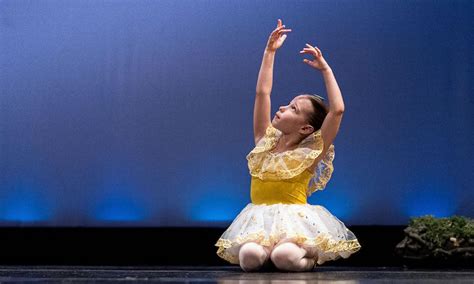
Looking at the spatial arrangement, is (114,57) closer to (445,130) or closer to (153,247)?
(153,247)

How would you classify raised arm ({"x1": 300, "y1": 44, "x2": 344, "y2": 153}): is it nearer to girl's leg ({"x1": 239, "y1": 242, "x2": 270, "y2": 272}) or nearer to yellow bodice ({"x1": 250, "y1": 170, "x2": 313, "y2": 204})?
yellow bodice ({"x1": 250, "y1": 170, "x2": 313, "y2": 204})

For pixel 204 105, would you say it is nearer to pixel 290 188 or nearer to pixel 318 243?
pixel 290 188

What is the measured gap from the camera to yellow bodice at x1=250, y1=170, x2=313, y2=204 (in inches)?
124

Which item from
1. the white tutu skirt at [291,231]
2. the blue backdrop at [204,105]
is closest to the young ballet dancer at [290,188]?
the white tutu skirt at [291,231]

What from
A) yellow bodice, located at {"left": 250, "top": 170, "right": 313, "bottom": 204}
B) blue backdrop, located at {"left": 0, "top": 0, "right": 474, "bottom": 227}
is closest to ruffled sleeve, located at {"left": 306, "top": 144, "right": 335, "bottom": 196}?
yellow bodice, located at {"left": 250, "top": 170, "right": 313, "bottom": 204}

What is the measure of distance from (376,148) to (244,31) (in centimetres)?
98

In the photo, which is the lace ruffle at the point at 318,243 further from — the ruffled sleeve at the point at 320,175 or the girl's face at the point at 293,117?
the girl's face at the point at 293,117

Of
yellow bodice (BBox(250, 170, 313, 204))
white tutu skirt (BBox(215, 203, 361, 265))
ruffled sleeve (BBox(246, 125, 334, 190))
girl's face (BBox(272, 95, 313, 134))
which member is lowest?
white tutu skirt (BBox(215, 203, 361, 265))

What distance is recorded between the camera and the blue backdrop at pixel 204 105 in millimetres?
4156

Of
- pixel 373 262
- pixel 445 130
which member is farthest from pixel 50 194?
pixel 445 130

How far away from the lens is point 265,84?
329 centimetres

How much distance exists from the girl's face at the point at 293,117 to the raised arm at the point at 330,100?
11 cm

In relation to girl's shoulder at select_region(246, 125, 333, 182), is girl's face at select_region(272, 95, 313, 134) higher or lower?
higher

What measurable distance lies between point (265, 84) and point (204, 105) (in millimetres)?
1044
